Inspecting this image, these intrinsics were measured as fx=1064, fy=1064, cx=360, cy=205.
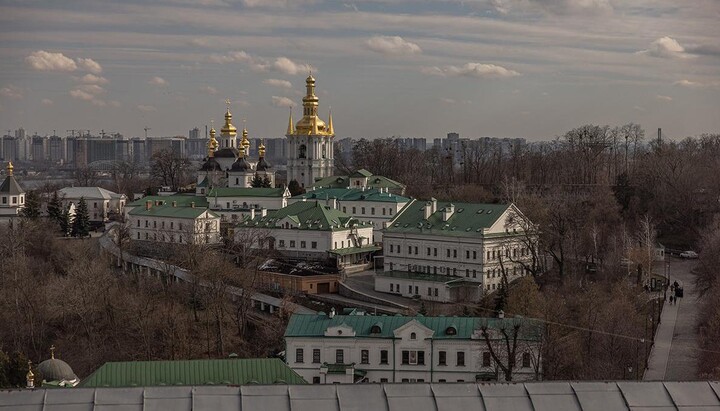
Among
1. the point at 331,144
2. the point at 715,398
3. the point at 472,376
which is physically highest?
the point at 331,144

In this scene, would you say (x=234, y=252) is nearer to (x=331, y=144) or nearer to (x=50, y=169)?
(x=331, y=144)

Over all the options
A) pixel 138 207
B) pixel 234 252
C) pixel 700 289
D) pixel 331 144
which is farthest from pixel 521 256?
pixel 331 144

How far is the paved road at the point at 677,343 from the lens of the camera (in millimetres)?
17141

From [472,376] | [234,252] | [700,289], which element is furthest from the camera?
[234,252]

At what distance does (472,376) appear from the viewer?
61.6 feet

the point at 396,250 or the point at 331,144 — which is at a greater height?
the point at 331,144

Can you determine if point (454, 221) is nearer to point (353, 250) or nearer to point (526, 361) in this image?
point (353, 250)

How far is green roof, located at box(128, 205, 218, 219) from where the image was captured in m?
36.5

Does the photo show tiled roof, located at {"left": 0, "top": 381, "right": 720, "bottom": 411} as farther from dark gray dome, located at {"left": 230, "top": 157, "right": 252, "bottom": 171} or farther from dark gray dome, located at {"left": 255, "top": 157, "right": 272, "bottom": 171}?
dark gray dome, located at {"left": 255, "top": 157, "right": 272, "bottom": 171}

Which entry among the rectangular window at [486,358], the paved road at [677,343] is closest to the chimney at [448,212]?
the paved road at [677,343]

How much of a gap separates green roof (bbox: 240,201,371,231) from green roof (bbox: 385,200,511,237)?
10.2 feet

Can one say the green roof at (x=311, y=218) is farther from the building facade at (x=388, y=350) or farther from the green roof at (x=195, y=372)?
the green roof at (x=195, y=372)

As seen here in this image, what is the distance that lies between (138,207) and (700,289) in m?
22.2

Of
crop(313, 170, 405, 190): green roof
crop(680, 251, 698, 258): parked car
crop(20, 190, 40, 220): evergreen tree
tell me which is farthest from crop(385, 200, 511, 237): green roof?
crop(20, 190, 40, 220): evergreen tree
